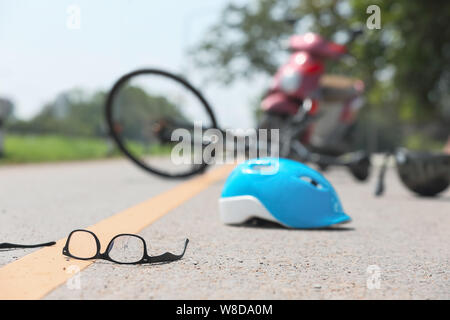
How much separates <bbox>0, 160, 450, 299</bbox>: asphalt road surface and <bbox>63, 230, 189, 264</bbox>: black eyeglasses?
0.06m

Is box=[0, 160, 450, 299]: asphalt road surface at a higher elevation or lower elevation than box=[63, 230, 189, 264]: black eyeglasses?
lower

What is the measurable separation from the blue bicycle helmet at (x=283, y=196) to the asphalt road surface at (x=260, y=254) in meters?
0.11

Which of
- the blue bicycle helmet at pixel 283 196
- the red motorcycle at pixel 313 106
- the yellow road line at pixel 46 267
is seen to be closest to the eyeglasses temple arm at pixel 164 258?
the yellow road line at pixel 46 267

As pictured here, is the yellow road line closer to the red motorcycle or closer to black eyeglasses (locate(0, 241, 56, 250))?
black eyeglasses (locate(0, 241, 56, 250))

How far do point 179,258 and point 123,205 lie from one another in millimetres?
2898

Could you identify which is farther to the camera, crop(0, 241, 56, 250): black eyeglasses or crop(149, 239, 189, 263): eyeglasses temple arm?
crop(0, 241, 56, 250): black eyeglasses

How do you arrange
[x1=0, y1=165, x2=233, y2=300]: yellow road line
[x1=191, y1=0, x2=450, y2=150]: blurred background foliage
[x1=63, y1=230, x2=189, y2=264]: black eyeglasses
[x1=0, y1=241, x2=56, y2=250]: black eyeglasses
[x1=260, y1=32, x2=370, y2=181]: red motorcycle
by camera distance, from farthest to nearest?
[x1=191, y1=0, x2=450, y2=150]: blurred background foliage
[x1=260, y1=32, x2=370, y2=181]: red motorcycle
[x1=0, y1=241, x2=56, y2=250]: black eyeglasses
[x1=63, y1=230, x2=189, y2=264]: black eyeglasses
[x1=0, y1=165, x2=233, y2=300]: yellow road line

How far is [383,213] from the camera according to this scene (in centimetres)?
555

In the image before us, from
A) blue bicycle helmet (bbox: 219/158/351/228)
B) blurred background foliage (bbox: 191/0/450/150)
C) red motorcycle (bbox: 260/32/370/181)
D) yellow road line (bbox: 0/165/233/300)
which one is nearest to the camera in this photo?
yellow road line (bbox: 0/165/233/300)

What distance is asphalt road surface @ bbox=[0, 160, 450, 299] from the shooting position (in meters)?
2.47

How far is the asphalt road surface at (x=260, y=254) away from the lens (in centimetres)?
247

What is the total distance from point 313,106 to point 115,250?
5553mm

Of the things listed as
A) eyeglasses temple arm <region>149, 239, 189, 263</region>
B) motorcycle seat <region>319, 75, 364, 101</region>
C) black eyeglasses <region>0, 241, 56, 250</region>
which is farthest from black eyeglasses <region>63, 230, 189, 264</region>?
motorcycle seat <region>319, 75, 364, 101</region>
